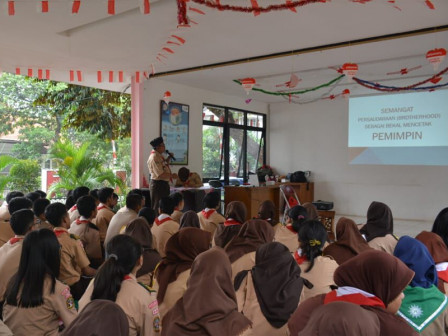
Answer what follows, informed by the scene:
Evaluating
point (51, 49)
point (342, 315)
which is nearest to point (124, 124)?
point (51, 49)

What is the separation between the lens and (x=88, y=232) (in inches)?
141

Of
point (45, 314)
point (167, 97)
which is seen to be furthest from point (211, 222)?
point (167, 97)

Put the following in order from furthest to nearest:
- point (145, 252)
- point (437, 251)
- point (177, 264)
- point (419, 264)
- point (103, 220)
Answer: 1. point (103, 220)
2. point (145, 252)
3. point (437, 251)
4. point (177, 264)
5. point (419, 264)

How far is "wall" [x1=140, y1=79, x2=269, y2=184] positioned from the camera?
7.48m

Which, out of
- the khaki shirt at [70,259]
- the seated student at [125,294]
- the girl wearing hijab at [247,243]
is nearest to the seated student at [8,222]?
the khaki shirt at [70,259]

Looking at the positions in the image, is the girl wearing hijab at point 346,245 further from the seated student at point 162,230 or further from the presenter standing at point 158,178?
the presenter standing at point 158,178

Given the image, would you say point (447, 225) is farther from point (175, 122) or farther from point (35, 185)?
point (35, 185)

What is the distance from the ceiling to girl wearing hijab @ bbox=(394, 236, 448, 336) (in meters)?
2.75

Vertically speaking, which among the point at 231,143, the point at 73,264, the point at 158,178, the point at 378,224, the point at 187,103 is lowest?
the point at 73,264

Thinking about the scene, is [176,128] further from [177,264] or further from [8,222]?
[177,264]

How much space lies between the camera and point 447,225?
10.7ft

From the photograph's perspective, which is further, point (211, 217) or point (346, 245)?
point (211, 217)

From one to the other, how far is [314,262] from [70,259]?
1.68 meters

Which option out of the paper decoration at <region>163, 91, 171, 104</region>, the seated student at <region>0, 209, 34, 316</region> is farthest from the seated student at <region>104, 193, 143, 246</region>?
the paper decoration at <region>163, 91, 171, 104</region>
